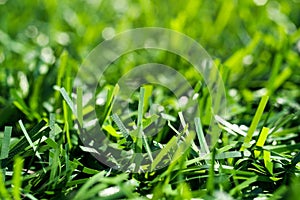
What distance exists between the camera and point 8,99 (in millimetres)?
810

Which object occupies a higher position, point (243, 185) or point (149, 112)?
point (149, 112)

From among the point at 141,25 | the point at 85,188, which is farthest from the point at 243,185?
the point at 141,25

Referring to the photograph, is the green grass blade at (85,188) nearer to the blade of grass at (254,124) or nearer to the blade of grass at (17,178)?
the blade of grass at (17,178)

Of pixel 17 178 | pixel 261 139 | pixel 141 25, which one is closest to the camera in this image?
pixel 17 178

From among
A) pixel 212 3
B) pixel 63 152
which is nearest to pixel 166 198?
pixel 63 152

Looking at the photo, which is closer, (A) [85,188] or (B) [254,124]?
(A) [85,188]

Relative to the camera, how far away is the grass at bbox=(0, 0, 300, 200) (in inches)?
22.1

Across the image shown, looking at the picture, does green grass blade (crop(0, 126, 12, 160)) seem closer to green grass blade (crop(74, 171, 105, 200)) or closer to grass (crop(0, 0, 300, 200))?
grass (crop(0, 0, 300, 200))

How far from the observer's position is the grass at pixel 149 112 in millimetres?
562

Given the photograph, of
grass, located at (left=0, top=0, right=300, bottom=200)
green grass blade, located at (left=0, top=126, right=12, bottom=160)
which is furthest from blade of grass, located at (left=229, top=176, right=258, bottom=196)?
green grass blade, located at (left=0, top=126, right=12, bottom=160)

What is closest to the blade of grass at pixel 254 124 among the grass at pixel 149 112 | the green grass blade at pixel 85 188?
the grass at pixel 149 112

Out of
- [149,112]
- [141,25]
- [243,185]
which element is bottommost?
[243,185]

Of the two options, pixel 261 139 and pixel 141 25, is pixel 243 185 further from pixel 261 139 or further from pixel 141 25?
pixel 141 25

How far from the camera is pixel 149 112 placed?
688 millimetres
